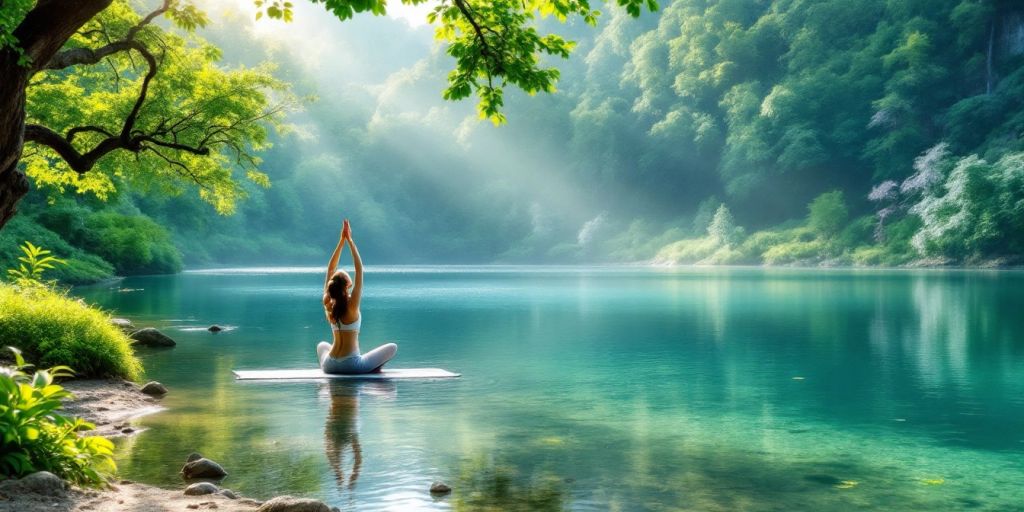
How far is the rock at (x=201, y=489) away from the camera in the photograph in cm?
671

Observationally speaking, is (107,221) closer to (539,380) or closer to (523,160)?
(539,380)

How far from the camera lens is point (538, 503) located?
22.7 ft

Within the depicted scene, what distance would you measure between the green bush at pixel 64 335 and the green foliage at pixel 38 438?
5800 mm

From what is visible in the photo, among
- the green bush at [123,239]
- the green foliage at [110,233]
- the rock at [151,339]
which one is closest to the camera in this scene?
the rock at [151,339]

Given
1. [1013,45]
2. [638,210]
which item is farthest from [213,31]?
[1013,45]

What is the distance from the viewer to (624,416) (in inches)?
429

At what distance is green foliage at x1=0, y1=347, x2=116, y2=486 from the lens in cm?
606

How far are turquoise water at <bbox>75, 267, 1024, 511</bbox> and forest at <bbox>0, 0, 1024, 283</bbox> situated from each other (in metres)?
3.72

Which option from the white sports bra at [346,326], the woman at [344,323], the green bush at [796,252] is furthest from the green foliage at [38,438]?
the green bush at [796,252]

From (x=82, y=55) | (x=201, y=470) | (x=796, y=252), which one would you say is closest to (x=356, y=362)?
(x=82, y=55)

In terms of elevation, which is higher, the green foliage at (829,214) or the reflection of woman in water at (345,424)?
the green foliage at (829,214)

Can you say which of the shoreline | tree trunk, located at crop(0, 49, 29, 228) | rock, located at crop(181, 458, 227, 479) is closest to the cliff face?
the shoreline

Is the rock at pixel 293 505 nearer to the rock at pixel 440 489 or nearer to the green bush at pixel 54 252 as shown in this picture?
the rock at pixel 440 489

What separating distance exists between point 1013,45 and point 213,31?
3110 inches
